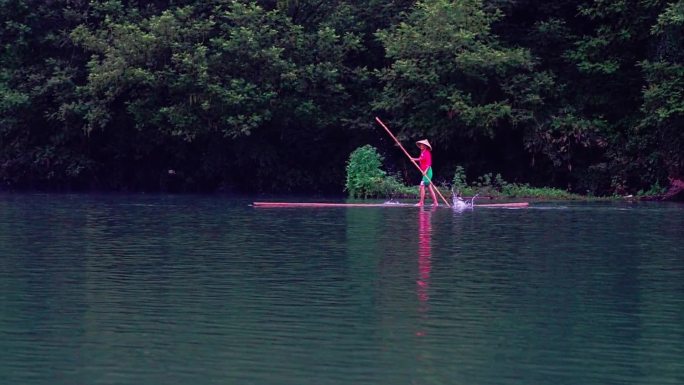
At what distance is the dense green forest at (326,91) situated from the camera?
120 ft

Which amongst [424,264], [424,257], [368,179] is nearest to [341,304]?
[424,264]

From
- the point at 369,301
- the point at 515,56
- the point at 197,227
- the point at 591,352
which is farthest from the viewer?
the point at 515,56

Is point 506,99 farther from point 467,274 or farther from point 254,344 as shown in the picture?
point 254,344

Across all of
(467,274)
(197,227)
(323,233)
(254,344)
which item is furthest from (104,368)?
(197,227)

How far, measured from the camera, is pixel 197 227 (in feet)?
76.4

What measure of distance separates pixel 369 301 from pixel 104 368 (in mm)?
4185

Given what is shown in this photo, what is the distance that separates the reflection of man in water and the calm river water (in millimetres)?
77

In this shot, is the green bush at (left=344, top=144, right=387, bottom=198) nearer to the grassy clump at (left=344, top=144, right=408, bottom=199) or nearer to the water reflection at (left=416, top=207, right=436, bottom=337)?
the grassy clump at (left=344, top=144, right=408, bottom=199)

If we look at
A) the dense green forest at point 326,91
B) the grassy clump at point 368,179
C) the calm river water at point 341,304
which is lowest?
the calm river water at point 341,304

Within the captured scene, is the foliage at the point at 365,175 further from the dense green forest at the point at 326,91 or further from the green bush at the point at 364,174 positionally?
the dense green forest at the point at 326,91

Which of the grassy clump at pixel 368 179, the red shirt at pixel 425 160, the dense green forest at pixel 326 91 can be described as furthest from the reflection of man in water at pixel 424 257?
the dense green forest at pixel 326 91

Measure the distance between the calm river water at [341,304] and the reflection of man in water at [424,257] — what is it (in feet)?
0.25

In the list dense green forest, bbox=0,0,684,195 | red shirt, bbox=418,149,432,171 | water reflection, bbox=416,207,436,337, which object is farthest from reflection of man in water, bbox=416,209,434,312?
dense green forest, bbox=0,0,684,195

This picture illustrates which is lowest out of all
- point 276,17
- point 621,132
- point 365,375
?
point 365,375
